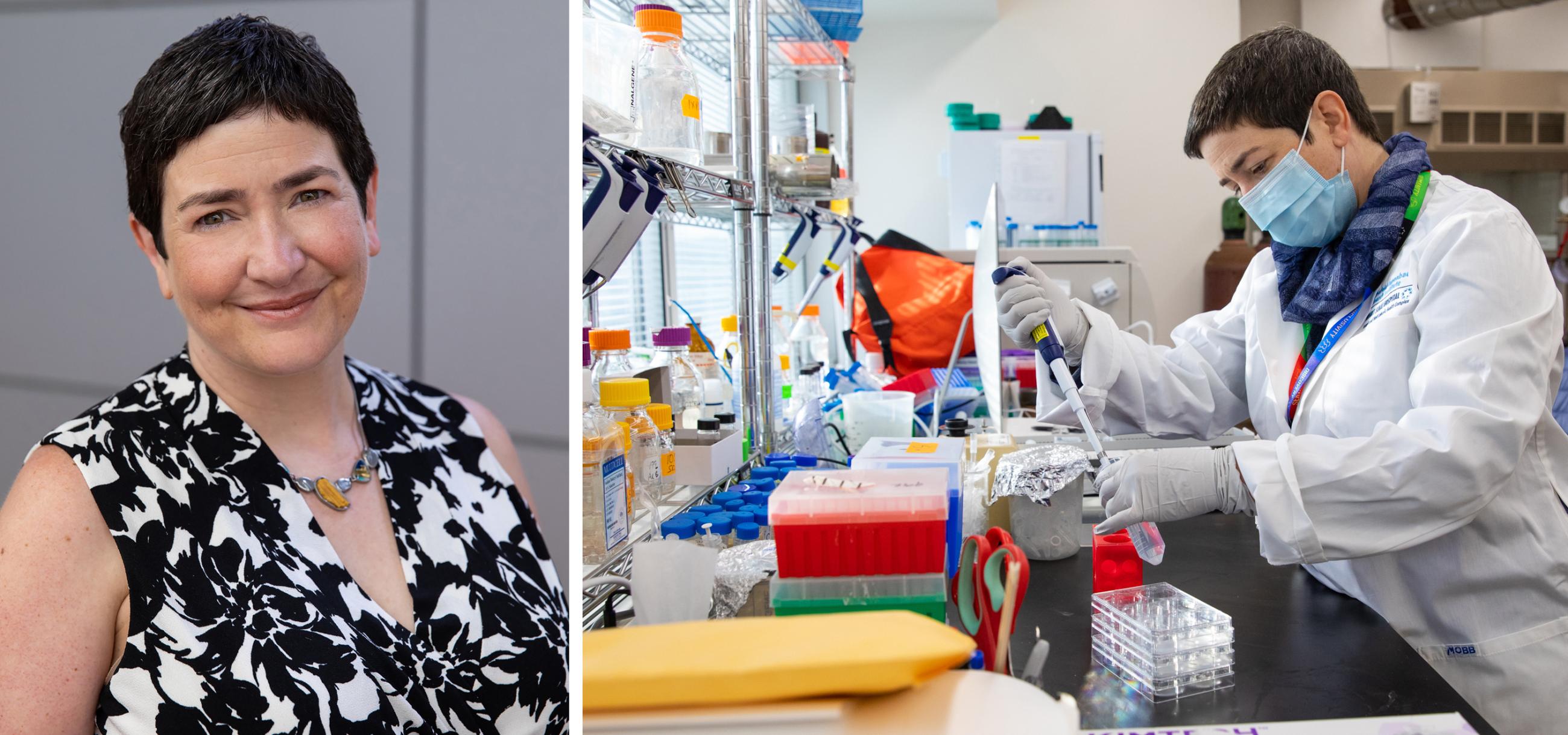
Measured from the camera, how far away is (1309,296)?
174 centimetres

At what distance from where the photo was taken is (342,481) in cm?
113

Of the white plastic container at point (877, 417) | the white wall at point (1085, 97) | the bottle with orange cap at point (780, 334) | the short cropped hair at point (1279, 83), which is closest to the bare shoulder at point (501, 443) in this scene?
the white plastic container at point (877, 417)

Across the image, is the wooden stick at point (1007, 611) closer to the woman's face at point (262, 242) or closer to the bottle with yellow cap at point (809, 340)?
the woman's face at point (262, 242)

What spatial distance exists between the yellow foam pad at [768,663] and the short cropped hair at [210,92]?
0.60m

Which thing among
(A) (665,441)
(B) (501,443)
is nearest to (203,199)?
(B) (501,443)

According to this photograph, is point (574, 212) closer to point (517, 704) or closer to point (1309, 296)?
point (517, 704)

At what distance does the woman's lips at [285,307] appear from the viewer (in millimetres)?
998

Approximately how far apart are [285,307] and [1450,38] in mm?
6556

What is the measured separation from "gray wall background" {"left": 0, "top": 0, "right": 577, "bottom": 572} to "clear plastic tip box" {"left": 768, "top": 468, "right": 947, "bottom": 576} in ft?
1.00

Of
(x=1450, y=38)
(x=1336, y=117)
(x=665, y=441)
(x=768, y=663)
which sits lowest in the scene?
(x=768, y=663)

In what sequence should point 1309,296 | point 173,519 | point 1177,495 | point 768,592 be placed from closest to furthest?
point 173,519 < point 768,592 < point 1177,495 < point 1309,296

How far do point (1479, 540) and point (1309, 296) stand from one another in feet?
1.56

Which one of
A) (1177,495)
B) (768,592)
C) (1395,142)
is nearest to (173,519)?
(768,592)

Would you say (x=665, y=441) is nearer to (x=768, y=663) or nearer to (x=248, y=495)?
(x=248, y=495)
